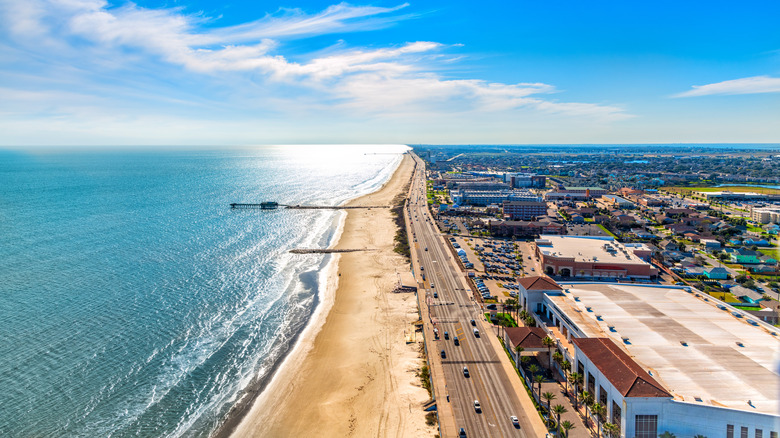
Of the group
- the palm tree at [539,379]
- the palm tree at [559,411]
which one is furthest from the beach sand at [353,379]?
the palm tree at [539,379]

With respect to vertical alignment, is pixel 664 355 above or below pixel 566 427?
above

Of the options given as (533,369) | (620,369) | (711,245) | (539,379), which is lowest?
(533,369)

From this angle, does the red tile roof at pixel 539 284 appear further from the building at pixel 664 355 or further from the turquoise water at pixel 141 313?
the turquoise water at pixel 141 313

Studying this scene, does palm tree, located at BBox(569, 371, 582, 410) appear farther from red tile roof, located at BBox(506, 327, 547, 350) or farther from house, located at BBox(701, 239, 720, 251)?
house, located at BBox(701, 239, 720, 251)

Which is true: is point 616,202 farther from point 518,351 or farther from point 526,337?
point 518,351

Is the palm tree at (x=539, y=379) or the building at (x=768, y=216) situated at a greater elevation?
the building at (x=768, y=216)

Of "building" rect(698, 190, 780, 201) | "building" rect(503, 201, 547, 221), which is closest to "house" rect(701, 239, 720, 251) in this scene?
"building" rect(503, 201, 547, 221)

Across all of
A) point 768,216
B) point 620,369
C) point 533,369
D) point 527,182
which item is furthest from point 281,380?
point 527,182
